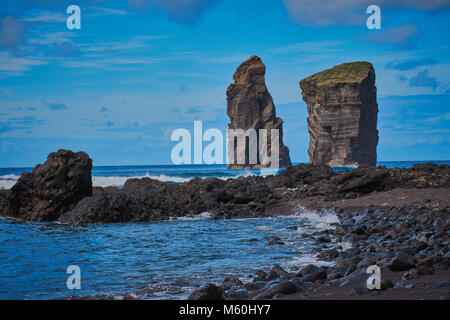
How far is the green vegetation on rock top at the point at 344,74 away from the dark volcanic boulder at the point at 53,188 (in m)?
87.4

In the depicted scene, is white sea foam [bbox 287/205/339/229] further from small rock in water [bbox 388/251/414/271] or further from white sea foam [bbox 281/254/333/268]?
small rock in water [bbox 388/251/414/271]

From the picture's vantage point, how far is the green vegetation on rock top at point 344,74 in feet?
337

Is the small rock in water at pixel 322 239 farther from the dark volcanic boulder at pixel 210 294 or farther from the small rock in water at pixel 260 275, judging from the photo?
the dark volcanic boulder at pixel 210 294

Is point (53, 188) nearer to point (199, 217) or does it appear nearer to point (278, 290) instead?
point (199, 217)

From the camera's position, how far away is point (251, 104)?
11581 cm

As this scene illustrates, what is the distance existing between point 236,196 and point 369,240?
978cm

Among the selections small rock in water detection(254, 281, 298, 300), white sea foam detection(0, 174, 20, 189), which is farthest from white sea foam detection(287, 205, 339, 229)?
white sea foam detection(0, 174, 20, 189)

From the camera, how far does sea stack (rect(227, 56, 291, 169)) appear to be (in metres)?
116

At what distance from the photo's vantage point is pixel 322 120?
100375mm

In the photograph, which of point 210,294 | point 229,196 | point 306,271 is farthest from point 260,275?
point 229,196

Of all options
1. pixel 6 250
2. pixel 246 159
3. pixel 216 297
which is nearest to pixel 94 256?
pixel 6 250

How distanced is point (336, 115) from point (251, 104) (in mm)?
A: 23651

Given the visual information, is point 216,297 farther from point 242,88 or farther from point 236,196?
point 242,88
